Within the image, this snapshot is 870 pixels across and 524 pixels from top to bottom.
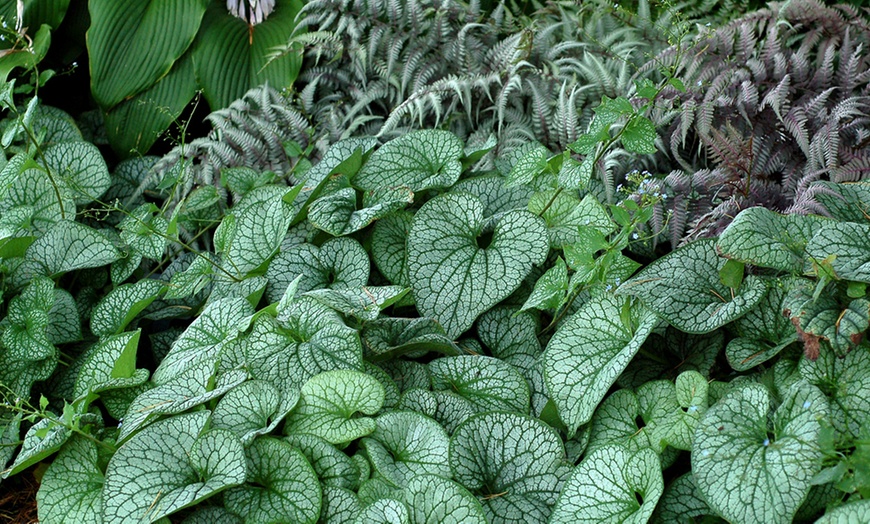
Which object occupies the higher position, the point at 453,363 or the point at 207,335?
the point at 207,335

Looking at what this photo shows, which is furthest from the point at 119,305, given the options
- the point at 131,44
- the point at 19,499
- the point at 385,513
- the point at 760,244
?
the point at 760,244

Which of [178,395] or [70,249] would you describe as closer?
[178,395]

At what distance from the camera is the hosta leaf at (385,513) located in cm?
147

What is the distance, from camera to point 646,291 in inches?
68.7

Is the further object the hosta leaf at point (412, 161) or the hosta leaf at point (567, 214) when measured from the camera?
the hosta leaf at point (412, 161)

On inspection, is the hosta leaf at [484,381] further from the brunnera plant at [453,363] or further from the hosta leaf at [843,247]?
the hosta leaf at [843,247]

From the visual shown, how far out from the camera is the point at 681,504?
1575mm

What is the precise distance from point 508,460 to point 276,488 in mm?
488

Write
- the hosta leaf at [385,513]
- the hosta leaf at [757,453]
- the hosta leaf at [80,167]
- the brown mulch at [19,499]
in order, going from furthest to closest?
the hosta leaf at [80,167] < the brown mulch at [19,499] < the hosta leaf at [385,513] < the hosta leaf at [757,453]

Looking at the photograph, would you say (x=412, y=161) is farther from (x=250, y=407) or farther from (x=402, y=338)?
(x=250, y=407)

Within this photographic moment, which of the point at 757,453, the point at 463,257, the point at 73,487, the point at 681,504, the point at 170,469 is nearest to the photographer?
the point at 757,453

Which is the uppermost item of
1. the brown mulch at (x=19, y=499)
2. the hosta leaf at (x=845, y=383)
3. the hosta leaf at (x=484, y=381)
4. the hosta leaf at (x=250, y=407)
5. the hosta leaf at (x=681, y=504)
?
the hosta leaf at (x=250, y=407)

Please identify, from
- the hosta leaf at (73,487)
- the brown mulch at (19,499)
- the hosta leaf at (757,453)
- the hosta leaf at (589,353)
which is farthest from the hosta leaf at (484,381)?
the brown mulch at (19,499)

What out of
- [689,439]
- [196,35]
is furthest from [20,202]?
[689,439]
